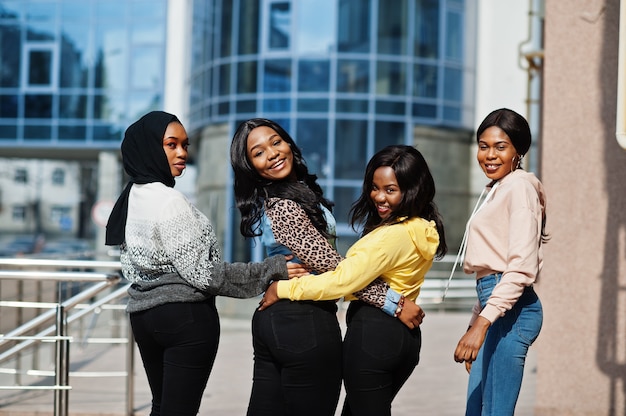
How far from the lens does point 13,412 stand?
6438mm

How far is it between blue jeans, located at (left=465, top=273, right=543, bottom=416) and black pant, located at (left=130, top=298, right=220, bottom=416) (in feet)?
3.66

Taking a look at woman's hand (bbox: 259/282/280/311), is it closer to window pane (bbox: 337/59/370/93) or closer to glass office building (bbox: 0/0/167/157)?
window pane (bbox: 337/59/370/93)

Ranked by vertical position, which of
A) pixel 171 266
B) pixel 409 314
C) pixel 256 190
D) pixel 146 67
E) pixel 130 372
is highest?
pixel 146 67

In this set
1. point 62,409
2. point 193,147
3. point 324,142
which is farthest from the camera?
point 193,147

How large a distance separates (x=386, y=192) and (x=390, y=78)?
62.1 ft

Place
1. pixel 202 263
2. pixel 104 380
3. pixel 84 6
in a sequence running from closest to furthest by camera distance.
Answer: pixel 202 263 < pixel 104 380 < pixel 84 6

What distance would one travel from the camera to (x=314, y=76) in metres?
21.9

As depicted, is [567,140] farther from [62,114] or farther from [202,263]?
[62,114]

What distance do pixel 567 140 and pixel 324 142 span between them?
1600 cm

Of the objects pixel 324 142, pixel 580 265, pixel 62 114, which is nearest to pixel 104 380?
pixel 580 265

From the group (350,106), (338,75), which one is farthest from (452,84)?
(338,75)

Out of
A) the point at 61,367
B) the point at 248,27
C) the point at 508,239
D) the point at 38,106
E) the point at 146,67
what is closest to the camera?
the point at 508,239

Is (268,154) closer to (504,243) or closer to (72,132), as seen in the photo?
(504,243)

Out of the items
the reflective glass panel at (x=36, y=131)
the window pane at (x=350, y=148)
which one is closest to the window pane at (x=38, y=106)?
the reflective glass panel at (x=36, y=131)
